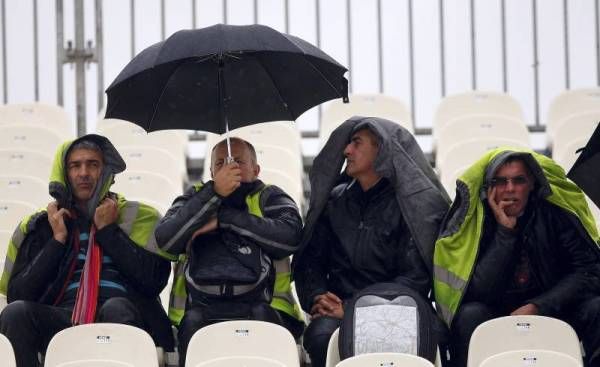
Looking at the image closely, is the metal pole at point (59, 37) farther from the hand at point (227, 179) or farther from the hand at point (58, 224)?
the hand at point (227, 179)

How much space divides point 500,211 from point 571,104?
324 cm

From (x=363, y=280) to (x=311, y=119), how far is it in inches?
146

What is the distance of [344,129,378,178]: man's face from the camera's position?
25.6ft

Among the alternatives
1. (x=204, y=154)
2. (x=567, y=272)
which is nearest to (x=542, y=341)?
(x=567, y=272)

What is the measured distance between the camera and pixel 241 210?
7734 mm

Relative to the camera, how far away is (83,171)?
→ 7902 millimetres

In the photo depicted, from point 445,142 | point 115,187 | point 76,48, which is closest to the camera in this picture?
point 115,187

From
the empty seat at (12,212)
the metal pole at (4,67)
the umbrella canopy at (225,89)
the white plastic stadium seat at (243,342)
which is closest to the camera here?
the white plastic stadium seat at (243,342)

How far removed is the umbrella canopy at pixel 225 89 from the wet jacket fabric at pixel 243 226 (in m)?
0.35

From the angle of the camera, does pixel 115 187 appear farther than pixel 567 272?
Yes

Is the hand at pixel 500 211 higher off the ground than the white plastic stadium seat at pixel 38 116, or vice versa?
the white plastic stadium seat at pixel 38 116

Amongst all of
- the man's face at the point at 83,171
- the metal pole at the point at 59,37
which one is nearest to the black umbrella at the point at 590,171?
the man's face at the point at 83,171

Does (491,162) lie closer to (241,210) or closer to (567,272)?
(567,272)

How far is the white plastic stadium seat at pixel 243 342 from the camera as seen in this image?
22.9 feet
